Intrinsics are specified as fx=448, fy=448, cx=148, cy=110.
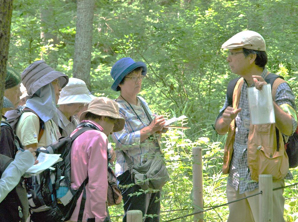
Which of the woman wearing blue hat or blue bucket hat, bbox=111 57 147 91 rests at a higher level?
blue bucket hat, bbox=111 57 147 91

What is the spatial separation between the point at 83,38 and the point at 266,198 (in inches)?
269

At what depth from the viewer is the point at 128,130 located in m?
4.13

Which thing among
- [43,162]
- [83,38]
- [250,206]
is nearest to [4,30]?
[43,162]

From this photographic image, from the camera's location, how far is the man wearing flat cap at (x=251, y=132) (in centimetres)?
344

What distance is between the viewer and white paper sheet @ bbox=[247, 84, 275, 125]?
326 cm

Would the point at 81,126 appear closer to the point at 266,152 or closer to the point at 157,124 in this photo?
the point at 157,124

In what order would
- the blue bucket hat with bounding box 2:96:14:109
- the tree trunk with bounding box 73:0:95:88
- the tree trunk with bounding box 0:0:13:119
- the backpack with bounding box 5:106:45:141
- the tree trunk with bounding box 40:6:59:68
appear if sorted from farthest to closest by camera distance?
the tree trunk with bounding box 40:6:59:68, the tree trunk with bounding box 73:0:95:88, the backpack with bounding box 5:106:45:141, the blue bucket hat with bounding box 2:96:14:109, the tree trunk with bounding box 0:0:13:119

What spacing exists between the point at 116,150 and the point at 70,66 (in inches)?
309

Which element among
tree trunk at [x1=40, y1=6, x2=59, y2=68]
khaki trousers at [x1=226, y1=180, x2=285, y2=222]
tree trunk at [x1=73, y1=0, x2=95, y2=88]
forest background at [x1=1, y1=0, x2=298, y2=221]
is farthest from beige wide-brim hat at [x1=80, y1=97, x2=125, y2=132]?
tree trunk at [x1=40, y1=6, x2=59, y2=68]

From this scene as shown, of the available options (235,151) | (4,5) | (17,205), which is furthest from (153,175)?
(4,5)

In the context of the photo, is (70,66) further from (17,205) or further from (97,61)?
(17,205)

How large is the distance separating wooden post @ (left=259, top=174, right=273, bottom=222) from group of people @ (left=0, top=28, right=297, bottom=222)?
0.12m

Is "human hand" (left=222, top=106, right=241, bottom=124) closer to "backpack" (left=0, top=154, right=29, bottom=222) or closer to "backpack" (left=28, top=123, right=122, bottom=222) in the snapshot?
"backpack" (left=28, top=123, right=122, bottom=222)

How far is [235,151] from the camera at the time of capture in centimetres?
370
